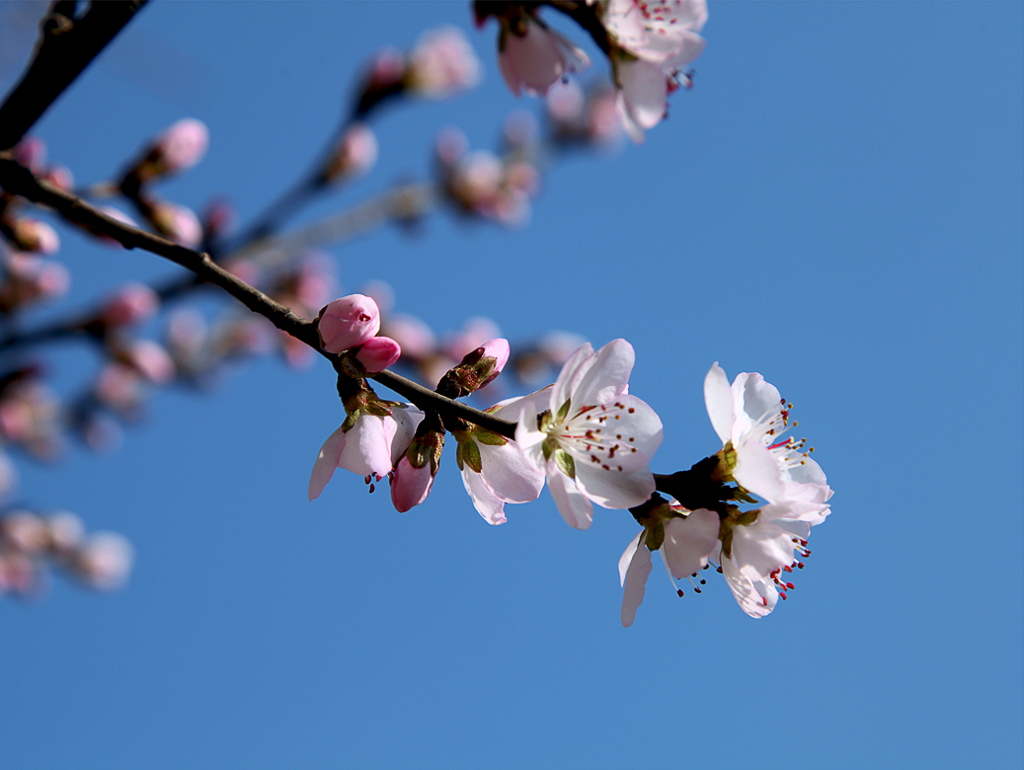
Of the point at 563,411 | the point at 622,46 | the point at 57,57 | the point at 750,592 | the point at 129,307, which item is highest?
the point at 129,307

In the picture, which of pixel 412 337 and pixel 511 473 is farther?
pixel 412 337

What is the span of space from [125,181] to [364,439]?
1025mm

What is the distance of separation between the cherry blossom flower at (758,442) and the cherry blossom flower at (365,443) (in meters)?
0.41

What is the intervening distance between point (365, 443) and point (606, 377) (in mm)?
345

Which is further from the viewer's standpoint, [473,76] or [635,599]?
[473,76]

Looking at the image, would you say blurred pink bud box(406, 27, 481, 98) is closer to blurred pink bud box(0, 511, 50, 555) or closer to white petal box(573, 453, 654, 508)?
white petal box(573, 453, 654, 508)

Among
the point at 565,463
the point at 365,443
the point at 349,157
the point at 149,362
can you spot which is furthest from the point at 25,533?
the point at 565,463

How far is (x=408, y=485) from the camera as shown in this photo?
978mm

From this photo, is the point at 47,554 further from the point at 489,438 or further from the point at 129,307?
the point at 489,438

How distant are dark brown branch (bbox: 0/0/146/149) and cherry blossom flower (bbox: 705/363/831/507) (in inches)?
37.2

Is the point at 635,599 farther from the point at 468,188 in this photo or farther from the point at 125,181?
the point at 468,188

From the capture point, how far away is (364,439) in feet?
3.13

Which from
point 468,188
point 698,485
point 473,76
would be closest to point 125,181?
point 698,485

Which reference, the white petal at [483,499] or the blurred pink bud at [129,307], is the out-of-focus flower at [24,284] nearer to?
the blurred pink bud at [129,307]
